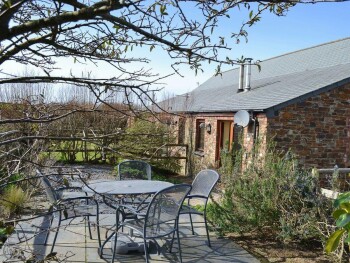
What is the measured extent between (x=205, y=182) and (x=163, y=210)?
1.75 meters

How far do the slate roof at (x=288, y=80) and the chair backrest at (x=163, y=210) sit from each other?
308 cm

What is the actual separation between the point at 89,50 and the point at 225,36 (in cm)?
72

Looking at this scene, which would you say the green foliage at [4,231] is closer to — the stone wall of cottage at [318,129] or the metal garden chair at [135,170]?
the metal garden chair at [135,170]

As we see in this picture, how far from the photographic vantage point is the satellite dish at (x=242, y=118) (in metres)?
11.5

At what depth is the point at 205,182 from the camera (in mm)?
6434

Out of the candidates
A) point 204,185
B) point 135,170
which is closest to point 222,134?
point 135,170

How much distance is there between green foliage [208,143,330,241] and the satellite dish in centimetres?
474

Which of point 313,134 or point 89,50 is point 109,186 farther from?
point 313,134

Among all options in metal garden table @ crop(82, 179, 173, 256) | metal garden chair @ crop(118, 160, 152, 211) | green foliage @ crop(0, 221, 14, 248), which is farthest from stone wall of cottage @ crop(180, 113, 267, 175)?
green foliage @ crop(0, 221, 14, 248)

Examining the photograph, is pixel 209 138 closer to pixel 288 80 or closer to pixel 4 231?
pixel 288 80

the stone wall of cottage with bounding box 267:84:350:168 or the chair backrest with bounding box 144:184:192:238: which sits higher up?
the stone wall of cottage with bounding box 267:84:350:168

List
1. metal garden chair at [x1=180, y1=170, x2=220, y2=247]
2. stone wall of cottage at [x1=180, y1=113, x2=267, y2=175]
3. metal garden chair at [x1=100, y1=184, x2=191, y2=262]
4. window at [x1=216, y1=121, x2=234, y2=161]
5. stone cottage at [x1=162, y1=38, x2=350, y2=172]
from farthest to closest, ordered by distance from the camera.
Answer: window at [x1=216, y1=121, x2=234, y2=161] → stone wall of cottage at [x1=180, y1=113, x2=267, y2=175] → stone cottage at [x1=162, y1=38, x2=350, y2=172] → metal garden chair at [x1=180, y1=170, x2=220, y2=247] → metal garden chair at [x1=100, y1=184, x2=191, y2=262]

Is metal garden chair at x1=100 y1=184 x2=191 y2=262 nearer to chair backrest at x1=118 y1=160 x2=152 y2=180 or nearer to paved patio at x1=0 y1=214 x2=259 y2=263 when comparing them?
paved patio at x1=0 y1=214 x2=259 y2=263

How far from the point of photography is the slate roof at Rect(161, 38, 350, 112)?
11.8 meters
